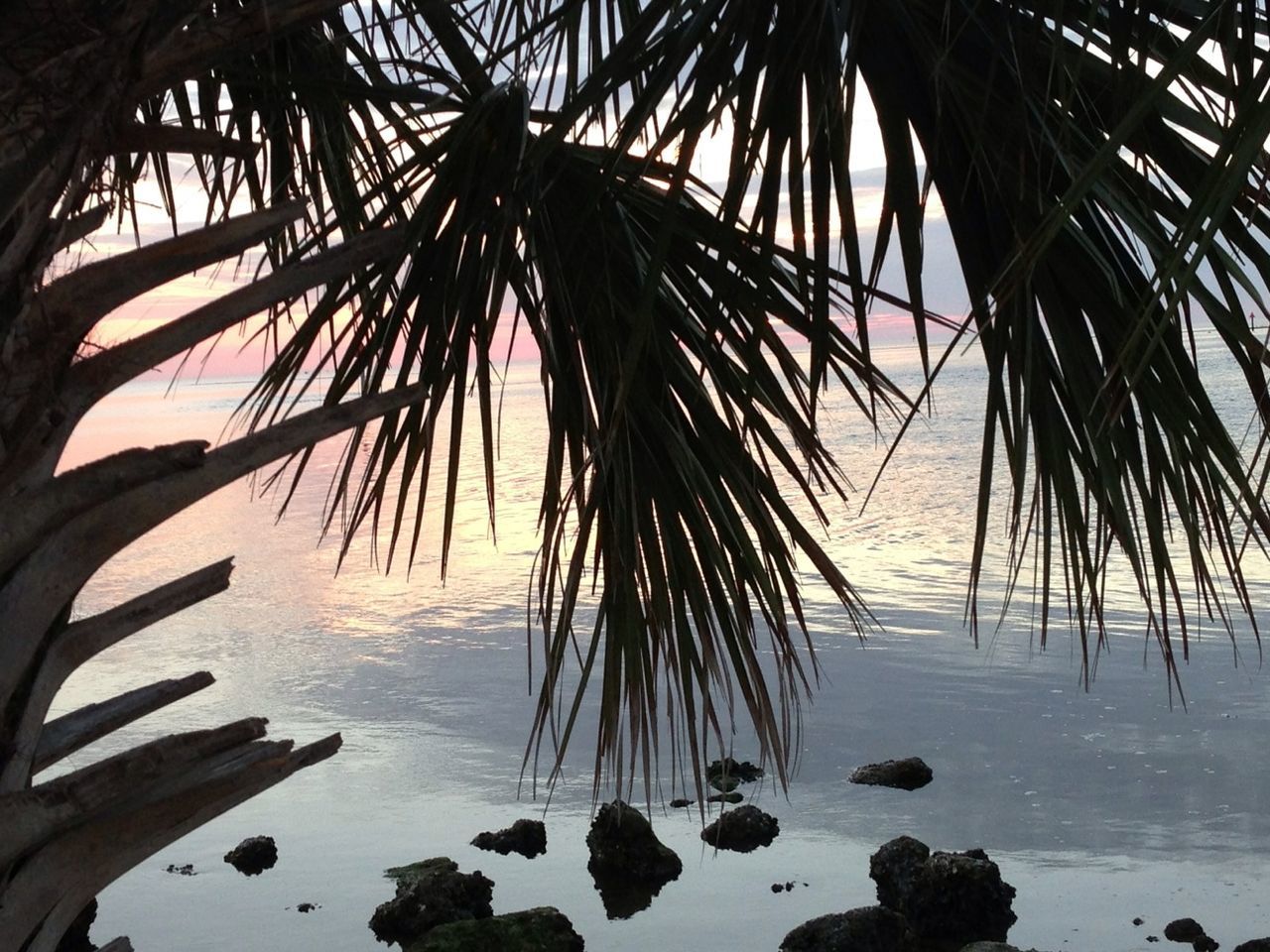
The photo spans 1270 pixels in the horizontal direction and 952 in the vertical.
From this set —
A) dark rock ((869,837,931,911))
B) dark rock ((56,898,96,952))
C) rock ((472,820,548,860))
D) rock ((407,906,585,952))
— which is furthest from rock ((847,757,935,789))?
dark rock ((56,898,96,952))

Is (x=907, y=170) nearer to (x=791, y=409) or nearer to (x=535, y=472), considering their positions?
(x=791, y=409)

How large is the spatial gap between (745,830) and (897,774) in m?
1.43

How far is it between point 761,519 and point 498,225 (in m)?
0.62

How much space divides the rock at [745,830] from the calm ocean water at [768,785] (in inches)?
3.6

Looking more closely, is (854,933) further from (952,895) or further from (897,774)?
(897,774)

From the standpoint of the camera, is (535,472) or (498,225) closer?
(498,225)

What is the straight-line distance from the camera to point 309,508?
20062 mm

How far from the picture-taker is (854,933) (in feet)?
23.0

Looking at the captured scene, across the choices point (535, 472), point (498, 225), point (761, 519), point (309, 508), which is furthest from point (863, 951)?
point (535, 472)

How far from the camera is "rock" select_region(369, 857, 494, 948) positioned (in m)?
7.53

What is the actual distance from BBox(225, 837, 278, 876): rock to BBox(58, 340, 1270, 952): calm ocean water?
0.10m

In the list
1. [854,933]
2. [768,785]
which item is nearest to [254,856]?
[768,785]

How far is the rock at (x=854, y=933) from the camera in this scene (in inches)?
275

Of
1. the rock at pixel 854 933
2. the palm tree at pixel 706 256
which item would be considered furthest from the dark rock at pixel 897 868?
the palm tree at pixel 706 256
